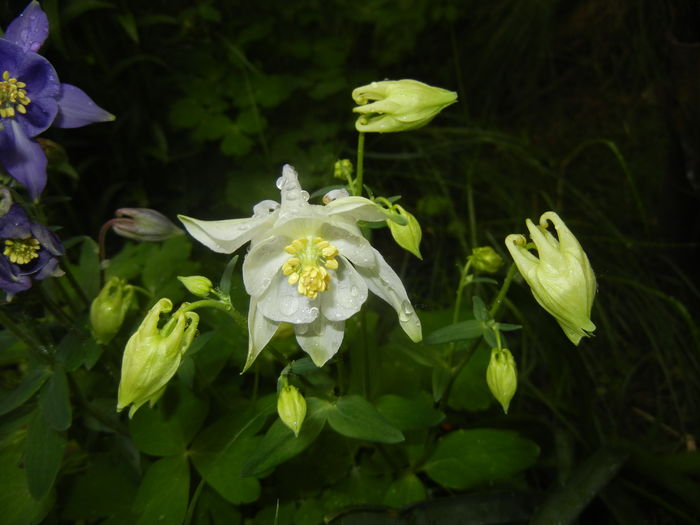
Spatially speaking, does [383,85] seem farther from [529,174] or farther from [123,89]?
[529,174]

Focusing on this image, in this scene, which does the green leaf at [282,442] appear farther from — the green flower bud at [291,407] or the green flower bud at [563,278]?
the green flower bud at [563,278]

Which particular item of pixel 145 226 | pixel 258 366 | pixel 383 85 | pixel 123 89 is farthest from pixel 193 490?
pixel 123 89

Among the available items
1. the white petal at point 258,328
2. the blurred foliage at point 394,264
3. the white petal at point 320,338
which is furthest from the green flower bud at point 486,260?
the white petal at point 258,328

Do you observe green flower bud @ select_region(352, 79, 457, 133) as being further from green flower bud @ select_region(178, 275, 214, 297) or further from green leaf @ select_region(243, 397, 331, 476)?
green leaf @ select_region(243, 397, 331, 476)

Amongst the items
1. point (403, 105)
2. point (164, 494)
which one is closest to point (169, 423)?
point (164, 494)

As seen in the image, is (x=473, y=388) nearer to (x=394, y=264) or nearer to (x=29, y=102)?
(x=394, y=264)

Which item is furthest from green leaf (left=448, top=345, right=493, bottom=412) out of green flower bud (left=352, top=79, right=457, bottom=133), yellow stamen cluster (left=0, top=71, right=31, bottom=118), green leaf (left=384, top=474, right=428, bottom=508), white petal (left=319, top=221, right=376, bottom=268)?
yellow stamen cluster (left=0, top=71, right=31, bottom=118)
